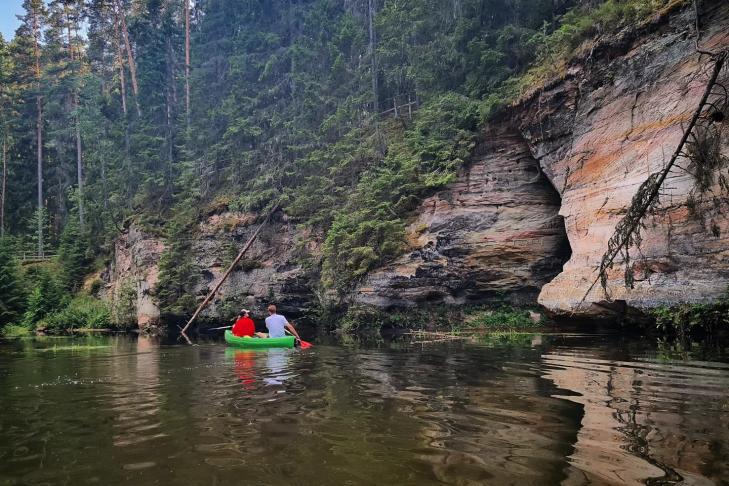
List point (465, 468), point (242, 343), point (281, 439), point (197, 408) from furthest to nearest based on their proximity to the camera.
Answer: point (242, 343) < point (197, 408) < point (281, 439) < point (465, 468)

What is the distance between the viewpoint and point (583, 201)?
49.0 ft

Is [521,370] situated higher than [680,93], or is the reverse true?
[680,93]

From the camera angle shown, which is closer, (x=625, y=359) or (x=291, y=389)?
(x=291, y=389)

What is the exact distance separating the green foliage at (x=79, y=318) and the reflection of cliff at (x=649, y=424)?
2880 centimetres

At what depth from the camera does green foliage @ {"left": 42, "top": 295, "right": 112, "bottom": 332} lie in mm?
28891

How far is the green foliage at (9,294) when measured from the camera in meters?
25.6

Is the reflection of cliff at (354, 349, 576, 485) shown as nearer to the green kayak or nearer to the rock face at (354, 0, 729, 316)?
the rock face at (354, 0, 729, 316)

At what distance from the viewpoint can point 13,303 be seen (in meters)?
26.5

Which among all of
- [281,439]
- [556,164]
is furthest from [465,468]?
[556,164]

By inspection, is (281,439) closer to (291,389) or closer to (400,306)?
(291,389)

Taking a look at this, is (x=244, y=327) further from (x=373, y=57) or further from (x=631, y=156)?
(x=373, y=57)

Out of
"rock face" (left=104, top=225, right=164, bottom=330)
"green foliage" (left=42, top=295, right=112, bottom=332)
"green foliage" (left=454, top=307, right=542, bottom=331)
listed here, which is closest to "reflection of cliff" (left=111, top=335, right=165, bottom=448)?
"green foliage" (left=454, top=307, right=542, bottom=331)

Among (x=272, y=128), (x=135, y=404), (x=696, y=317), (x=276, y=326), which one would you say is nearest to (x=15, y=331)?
(x=272, y=128)

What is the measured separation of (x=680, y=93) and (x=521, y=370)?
373 inches
